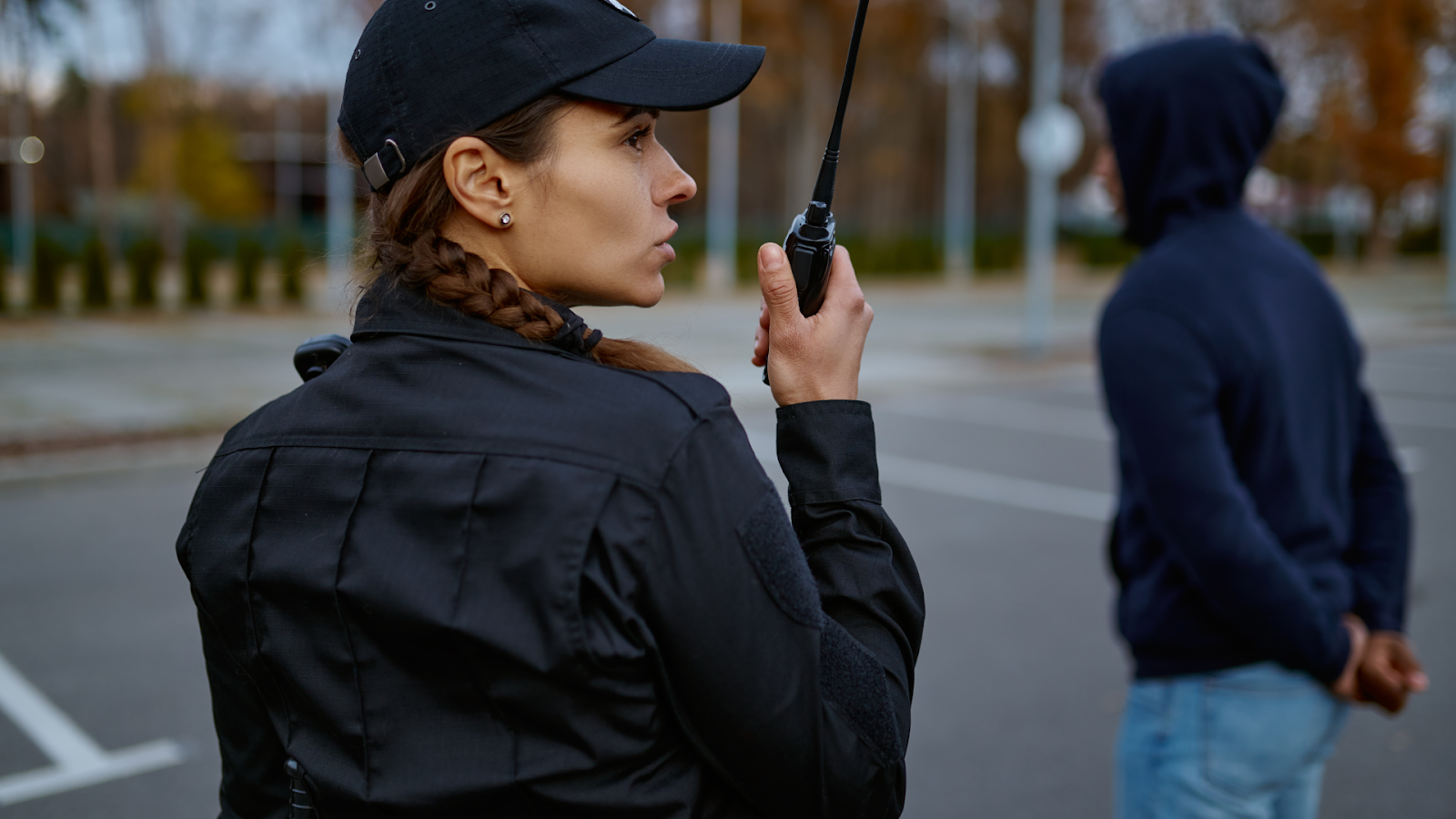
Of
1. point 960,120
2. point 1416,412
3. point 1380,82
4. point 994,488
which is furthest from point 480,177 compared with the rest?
point 960,120

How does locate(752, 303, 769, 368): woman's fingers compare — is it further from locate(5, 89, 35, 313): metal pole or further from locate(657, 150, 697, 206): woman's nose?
locate(5, 89, 35, 313): metal pole

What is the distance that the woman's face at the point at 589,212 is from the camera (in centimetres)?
126

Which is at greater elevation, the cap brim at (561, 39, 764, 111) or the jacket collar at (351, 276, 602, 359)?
the cap brim at (561, 39, 764, 111)

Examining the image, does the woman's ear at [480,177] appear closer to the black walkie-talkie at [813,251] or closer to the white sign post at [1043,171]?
the black walkie-talkie at [813,251]

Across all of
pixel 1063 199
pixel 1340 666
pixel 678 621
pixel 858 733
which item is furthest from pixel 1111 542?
pixel 1063 199

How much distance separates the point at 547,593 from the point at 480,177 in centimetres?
44

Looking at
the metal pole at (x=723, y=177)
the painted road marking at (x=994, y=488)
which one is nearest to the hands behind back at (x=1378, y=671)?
the painted road marking at (x=994, y=488)

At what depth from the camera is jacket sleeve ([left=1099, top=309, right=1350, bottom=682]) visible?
6.48 feet

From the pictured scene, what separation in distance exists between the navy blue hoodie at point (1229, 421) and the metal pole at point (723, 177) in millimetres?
26832

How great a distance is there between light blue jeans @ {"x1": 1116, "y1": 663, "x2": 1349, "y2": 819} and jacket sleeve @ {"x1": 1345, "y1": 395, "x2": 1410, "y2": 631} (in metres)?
0.19

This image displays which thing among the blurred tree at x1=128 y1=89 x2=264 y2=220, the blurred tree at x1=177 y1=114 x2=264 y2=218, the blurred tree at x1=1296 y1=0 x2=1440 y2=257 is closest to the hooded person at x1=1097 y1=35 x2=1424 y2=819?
the blurred tree at x1=128 y1=89 x2=264 y2=220

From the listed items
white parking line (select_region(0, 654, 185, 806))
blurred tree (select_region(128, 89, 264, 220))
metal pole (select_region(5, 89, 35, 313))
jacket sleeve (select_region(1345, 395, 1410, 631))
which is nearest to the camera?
jacket sleeve (select_region(1345, 395, 1410, 631))

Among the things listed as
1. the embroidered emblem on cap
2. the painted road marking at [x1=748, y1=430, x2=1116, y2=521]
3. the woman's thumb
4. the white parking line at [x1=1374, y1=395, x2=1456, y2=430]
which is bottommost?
the painted road marking at [x1=748, y1=430, x2=1116, y2=521]

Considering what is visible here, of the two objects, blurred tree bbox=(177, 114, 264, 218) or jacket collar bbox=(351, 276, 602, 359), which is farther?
blurred tree bbox=(177, 114, 264, 218)
